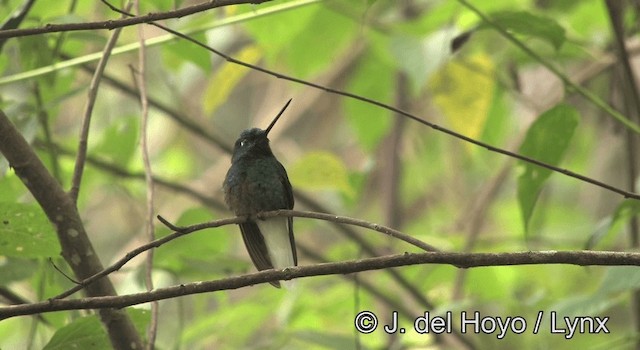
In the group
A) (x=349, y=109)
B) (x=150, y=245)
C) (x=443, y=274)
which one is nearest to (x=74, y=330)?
(x=150, y=245)

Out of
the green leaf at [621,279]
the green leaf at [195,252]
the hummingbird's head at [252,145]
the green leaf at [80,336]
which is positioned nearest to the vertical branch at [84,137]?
the green leaf at [80,336]

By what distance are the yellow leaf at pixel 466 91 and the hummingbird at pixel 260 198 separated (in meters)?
0.74

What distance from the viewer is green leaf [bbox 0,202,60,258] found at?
170cm

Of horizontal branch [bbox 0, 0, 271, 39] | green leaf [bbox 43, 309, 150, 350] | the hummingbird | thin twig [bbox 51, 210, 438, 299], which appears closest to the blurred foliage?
green leaf [bbox 43, 309, 150, 350]

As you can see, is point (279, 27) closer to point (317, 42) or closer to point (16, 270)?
point (317, 42)

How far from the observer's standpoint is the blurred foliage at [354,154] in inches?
86.1

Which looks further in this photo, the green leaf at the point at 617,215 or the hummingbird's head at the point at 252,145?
the hummingbird's head at the point at 252,145

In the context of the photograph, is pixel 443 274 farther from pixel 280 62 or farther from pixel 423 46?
pixel 280 62

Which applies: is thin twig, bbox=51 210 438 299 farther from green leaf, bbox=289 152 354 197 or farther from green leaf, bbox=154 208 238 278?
green leaf, bbox=289 152 354 197

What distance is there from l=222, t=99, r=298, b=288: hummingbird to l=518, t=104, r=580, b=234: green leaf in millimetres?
647

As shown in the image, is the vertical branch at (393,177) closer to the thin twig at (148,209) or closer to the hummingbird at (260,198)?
the hummingbird at (260,198)

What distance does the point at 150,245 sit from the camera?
150 cm

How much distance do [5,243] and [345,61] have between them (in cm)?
333

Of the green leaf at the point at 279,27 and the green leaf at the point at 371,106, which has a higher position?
the green leaf at the point at 371,106
